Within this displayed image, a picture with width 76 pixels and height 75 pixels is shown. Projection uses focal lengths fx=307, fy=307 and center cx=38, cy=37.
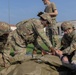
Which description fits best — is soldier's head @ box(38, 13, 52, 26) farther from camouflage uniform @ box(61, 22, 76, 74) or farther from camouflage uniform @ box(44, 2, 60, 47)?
camouflage uniform @ box(44, 2, 60, 47)

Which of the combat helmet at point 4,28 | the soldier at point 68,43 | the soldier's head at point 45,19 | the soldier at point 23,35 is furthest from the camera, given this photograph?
the combat helmet at point 4,28

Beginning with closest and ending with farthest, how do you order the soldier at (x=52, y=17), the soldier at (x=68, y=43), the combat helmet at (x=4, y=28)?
the soldier at (x=68, y=43) < the combat helmet at (x=4, y=28) < the soldier at (x=52, y=17)

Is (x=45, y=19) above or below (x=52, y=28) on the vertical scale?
above

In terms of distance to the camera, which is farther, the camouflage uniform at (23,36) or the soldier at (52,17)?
the soldier at (52,17)

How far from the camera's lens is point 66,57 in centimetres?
598

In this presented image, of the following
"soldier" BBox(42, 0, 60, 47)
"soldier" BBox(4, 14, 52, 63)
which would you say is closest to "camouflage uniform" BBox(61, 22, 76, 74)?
"soldier" BBox(4, 14, 52, 63)

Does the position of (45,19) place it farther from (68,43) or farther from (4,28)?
(4,28)

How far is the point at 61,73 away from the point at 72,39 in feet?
3.38

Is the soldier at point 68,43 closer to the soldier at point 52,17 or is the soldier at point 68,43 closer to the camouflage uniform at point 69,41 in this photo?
the camouflage uniform at point 69,41

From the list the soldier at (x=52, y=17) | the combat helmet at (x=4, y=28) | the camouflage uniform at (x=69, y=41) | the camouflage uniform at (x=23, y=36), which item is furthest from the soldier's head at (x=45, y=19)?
the soldier at (x=52, y=17)

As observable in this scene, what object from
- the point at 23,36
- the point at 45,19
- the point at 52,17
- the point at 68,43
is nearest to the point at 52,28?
the point at 52,17

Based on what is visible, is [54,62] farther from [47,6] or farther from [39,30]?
[47,6]

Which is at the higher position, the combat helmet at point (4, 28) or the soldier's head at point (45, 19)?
the soldier's head at point (45, 19)

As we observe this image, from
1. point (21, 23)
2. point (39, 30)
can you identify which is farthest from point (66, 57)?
point (21, 23)
